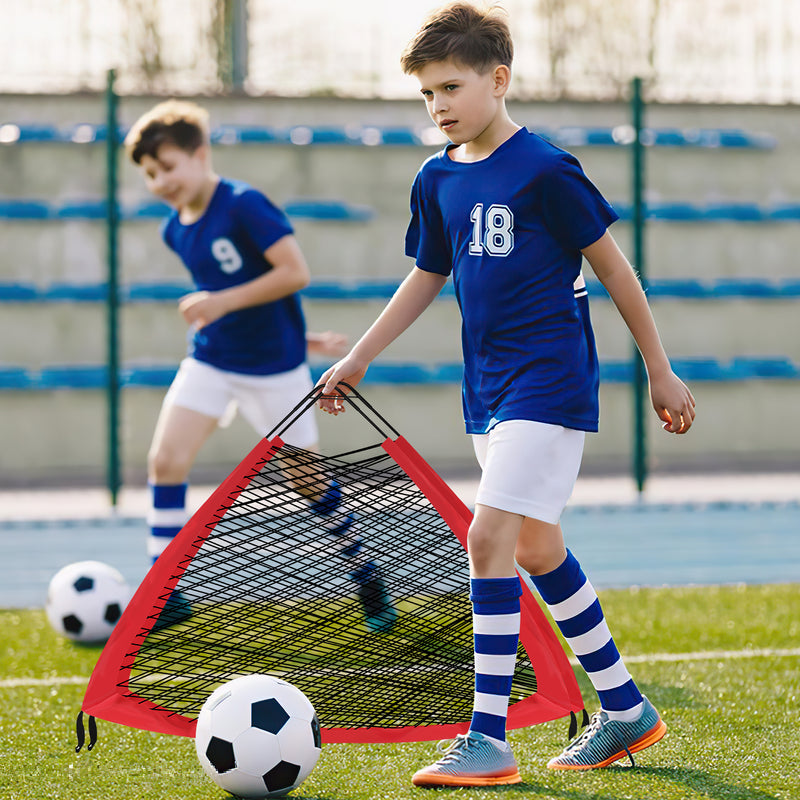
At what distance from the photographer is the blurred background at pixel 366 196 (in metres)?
10.2

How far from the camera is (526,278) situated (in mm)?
2797

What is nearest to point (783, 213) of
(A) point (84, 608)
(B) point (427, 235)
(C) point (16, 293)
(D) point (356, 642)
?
(C) point (16, 293)

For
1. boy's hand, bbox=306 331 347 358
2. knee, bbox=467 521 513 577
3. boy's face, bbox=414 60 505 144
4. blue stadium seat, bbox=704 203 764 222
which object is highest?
boy's face, bbox=414 60 505 144

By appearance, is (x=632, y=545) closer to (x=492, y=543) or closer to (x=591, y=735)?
(x=591, y=735)

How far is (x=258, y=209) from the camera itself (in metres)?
4.70

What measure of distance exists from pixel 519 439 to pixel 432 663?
34.6 inches

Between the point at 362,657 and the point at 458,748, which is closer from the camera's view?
the point at 458,748

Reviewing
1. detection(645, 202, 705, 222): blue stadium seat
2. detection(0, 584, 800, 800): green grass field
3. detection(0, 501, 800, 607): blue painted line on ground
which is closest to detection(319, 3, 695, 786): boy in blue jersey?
detection(0, 584, 800, 800): green grass field

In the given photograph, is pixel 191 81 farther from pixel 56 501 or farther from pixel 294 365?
pixel 294 365

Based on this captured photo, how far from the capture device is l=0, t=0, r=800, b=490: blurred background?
10.2 metres

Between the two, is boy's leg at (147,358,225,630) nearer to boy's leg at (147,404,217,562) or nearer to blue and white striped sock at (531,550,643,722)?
→ boy's leg at (147,404,217,562)

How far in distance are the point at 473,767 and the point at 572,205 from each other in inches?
45.0

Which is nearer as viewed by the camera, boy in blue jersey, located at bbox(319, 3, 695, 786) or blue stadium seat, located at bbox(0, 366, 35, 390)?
boy in blue jersey, located at bbox(319, 3, 695, 786)

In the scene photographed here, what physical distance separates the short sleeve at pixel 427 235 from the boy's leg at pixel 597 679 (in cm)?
70
